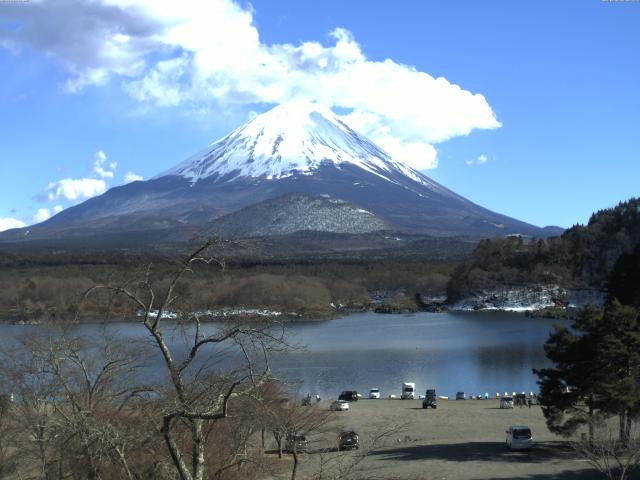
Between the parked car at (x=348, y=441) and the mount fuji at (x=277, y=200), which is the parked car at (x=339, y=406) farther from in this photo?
the mount fuji at (x=277, y=200)

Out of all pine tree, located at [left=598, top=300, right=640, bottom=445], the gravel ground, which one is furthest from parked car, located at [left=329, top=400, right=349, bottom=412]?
pine tree, located at [left=598, top=300, right=640, bottom=445]

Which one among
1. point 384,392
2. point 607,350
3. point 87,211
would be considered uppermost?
point 87,211

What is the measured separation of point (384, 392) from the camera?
2259cm

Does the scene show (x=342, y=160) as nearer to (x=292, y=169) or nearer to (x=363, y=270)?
(x=292, y=169)

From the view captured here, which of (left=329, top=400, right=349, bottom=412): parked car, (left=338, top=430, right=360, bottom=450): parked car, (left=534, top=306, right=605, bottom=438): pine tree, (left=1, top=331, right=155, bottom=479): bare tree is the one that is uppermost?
(left=1, top=331, right=155, bottom=479): bare tree

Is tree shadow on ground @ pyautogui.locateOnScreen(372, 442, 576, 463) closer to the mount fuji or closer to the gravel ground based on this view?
the gravel ground

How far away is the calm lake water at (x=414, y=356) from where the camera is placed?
23.6m

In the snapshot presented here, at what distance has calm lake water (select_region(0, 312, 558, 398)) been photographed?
23.6 m

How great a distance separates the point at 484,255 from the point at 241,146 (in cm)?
11410

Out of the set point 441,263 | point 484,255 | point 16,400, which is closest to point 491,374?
point 16,400

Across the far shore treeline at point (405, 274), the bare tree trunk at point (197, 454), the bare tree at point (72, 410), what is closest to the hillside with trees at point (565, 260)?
the far shore treeline at point (405, 274)

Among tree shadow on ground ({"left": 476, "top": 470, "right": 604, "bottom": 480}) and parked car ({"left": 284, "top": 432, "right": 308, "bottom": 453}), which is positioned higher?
parked car ({"left": 284, "top": 432, "right": 308, "bottom": 453})

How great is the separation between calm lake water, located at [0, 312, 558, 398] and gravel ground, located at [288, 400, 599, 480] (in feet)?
7.89

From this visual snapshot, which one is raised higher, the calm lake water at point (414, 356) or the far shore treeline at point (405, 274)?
the far shore treeline at point (405, 274)
